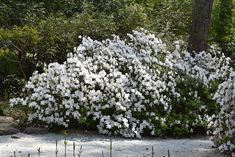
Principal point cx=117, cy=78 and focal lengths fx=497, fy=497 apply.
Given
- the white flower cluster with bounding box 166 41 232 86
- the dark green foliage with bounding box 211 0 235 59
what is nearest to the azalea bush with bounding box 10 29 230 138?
the white flower cluster with bounding box 166 41 232 86

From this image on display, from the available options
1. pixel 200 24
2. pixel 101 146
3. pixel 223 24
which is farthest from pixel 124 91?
pixel 223 24

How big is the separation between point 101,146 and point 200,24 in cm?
490

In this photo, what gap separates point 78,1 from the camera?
1291cm

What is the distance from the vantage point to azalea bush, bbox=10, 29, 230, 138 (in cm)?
733

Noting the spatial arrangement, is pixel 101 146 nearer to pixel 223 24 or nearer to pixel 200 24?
pixel 200 24

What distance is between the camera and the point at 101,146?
21.4 feet

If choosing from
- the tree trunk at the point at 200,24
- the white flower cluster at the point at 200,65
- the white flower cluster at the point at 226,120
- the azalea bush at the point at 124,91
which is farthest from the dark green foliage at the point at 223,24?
the white flower cluster at the point at 226,120

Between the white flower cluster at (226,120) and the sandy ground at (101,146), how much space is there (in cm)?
26

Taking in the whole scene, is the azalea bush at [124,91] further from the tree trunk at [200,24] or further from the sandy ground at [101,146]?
the tree trunk at [200,24]

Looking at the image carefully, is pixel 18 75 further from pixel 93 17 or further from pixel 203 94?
pixel 203 94

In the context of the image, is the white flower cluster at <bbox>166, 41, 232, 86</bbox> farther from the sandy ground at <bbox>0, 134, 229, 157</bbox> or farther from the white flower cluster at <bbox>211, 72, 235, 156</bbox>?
the white flower cluster at <bbox>211, 72, 235, 156</bbox>

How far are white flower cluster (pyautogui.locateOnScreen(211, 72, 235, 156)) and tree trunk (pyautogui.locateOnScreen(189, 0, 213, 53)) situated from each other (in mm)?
4305

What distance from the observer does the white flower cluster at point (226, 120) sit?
19.8 feet

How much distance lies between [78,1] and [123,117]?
6.08 m
